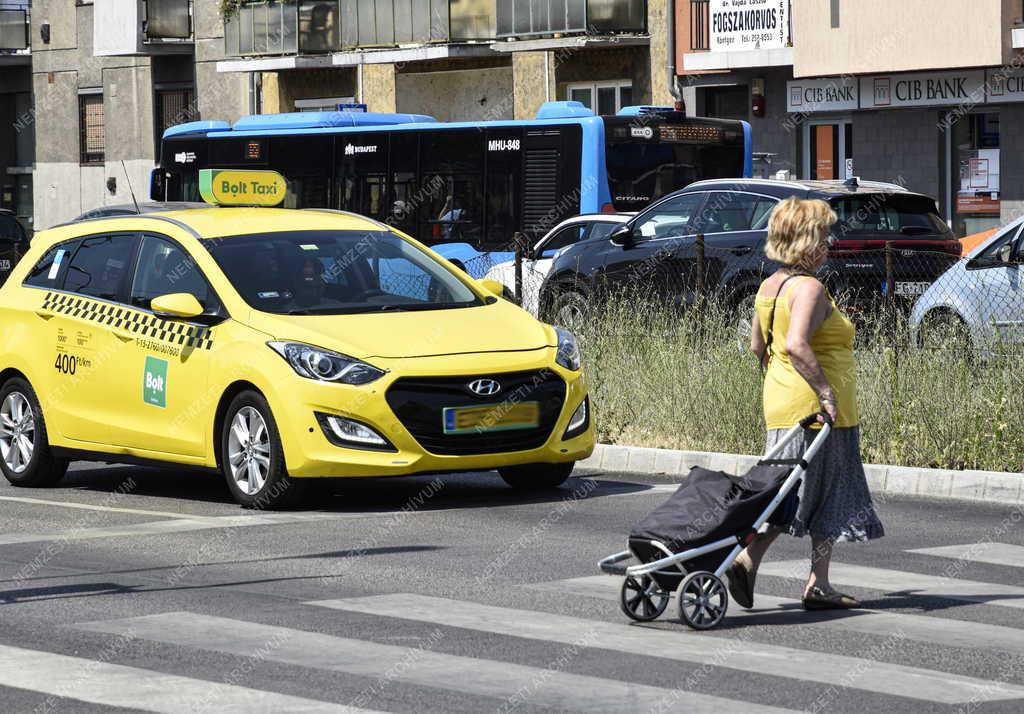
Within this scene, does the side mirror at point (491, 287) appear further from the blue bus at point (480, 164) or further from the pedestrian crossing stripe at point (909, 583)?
the blue bus at point (480, 164)

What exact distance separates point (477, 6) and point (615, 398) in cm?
3081

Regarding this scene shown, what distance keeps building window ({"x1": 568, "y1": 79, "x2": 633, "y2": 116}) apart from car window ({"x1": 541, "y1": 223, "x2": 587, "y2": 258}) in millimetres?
17026

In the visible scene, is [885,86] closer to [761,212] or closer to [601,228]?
[601,228]

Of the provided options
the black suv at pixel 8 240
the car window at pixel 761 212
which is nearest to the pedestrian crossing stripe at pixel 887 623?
the car window at pixel 761 212

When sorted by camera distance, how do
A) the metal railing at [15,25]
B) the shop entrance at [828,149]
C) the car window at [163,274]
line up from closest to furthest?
1. the car window at [163,274]
2. the shop entrance at [828,149]
3. the metal railing at [15,25]

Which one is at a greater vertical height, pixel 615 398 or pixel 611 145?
pixel 611 145

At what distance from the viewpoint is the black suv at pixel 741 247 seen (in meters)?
18.6

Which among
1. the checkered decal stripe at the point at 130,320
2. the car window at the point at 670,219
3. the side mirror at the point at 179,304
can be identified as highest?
the car window at the point at 670,219

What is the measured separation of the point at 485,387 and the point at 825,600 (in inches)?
140

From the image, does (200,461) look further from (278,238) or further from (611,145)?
(611,145)

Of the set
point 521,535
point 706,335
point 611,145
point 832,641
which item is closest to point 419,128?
point 611,145

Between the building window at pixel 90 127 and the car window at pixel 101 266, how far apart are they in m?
42.1

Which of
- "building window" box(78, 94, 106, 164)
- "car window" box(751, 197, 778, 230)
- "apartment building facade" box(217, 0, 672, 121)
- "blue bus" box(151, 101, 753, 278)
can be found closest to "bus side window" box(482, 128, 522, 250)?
"blue bus" box(151, 101, 753, 278)

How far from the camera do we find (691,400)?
46.3 ft
